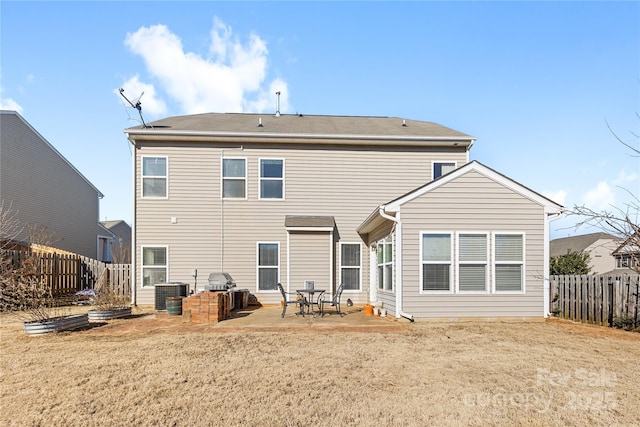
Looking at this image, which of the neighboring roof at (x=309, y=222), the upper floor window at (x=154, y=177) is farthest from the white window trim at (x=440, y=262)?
the upper floor window at (x=154, y=177)

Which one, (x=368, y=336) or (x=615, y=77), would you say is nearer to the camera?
(x=368, y=336)

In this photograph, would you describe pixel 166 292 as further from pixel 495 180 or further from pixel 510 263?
pixel 495 180

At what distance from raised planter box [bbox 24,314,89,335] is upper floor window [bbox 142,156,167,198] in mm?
5083

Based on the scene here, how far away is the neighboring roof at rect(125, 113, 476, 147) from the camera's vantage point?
1324 cm

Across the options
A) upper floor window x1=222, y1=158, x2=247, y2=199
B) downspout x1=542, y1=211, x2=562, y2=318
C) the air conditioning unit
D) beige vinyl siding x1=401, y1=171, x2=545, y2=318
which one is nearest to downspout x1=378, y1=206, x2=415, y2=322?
beige vinyl siding x1=401, y1=171, x2=545, y2=318

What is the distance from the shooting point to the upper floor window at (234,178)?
44.4 ft

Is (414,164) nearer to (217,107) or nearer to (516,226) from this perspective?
(516,226)

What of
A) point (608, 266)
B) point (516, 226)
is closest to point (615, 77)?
point (516, 226)

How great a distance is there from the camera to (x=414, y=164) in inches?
549

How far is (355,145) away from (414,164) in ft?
6.99

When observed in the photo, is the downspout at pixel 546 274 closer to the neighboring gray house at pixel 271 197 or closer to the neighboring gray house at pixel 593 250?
the neighboring gray house at pixel 271 197

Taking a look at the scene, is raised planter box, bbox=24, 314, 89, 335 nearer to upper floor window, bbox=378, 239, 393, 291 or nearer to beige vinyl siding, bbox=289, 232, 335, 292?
beige vinyl siding, bbox=289, 232, 335, 292

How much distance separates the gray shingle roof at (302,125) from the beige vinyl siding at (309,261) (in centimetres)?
355

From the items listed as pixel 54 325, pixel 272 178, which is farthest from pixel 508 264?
pixel 54 325
